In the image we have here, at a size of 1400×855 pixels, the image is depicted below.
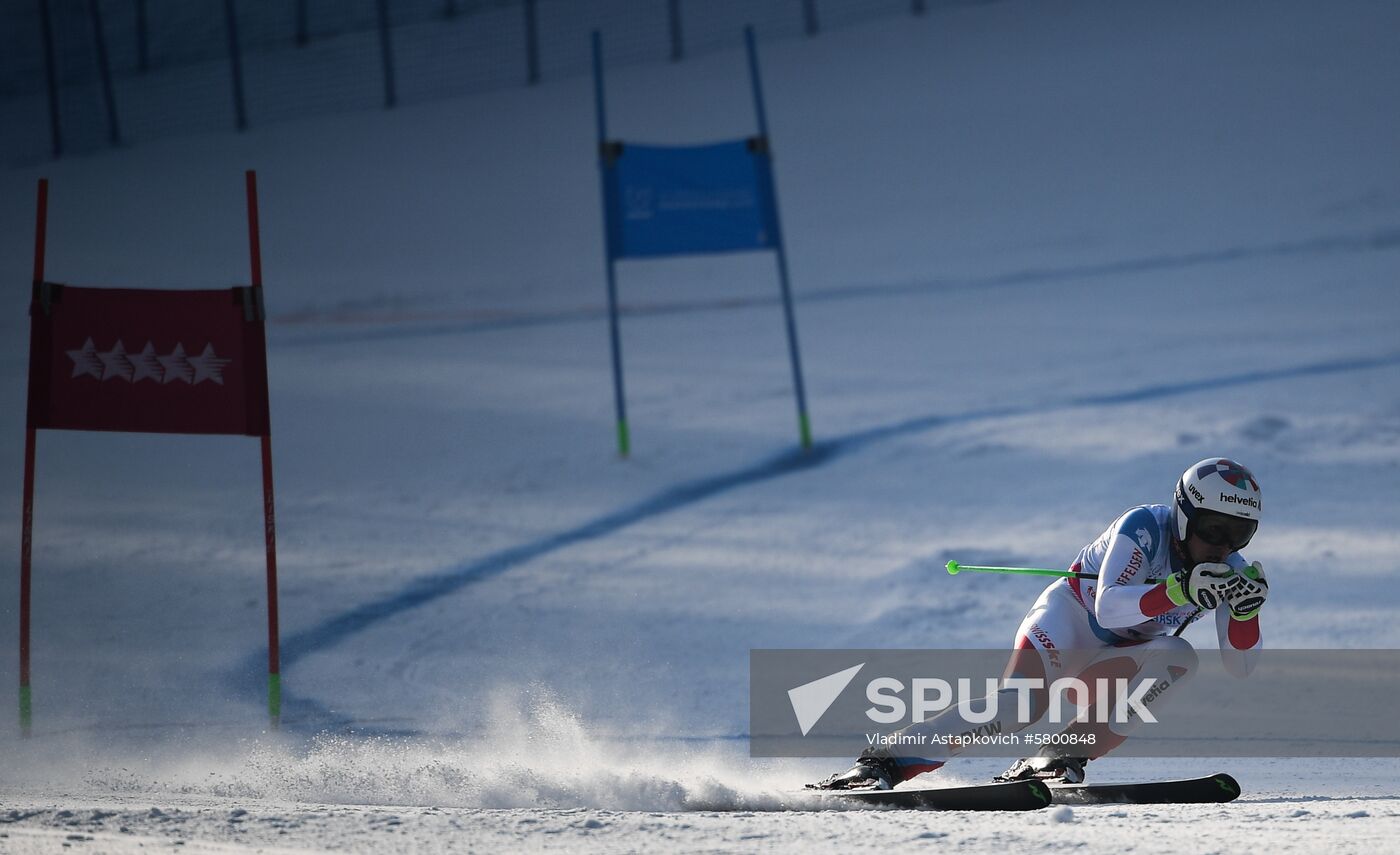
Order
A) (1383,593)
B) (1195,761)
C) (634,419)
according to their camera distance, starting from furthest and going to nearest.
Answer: (634,419)
(1383,593)
(1195,761)

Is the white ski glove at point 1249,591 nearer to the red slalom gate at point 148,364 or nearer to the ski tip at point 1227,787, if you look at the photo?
the ski tip at point 1227,787

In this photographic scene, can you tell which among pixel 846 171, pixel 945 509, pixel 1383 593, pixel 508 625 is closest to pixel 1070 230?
pixel 846 171

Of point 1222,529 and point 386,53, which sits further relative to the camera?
point 386,53

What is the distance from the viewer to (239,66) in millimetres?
21562

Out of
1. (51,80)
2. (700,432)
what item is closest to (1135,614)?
(700,432)

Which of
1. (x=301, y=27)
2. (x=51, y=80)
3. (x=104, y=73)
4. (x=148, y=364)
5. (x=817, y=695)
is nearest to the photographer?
(x=148, y=364)

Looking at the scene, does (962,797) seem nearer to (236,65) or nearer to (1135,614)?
(1135,614)

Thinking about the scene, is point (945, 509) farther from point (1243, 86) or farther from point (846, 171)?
point (1243, 86)

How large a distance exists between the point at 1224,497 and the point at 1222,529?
100mm

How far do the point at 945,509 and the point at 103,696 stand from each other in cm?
486

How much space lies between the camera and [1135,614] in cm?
400

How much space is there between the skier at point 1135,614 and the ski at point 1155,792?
7cm

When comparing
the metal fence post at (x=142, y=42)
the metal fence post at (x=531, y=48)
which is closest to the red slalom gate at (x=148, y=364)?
the metal fence post at (x=531, y=48)

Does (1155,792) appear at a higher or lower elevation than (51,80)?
lower
